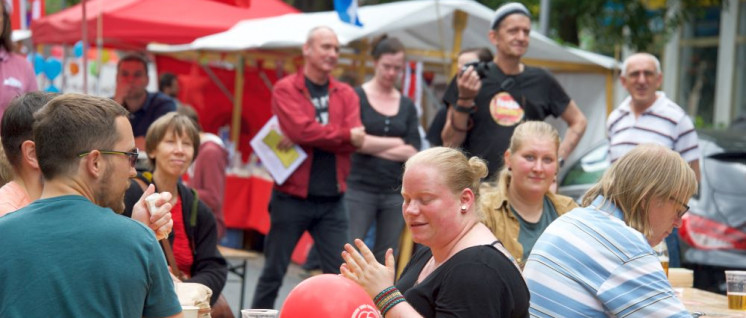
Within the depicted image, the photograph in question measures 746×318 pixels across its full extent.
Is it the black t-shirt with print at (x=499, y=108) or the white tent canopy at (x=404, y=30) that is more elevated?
the white tent canopy at (x=404, y=30)

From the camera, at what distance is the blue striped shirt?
371 cm

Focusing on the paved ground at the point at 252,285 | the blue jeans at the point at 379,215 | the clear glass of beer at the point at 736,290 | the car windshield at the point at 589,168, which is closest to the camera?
the clear glass of beer at the point at 736,290

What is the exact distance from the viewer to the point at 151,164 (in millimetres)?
5750

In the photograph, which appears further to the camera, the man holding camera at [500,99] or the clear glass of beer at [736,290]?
the man holding camera at [500,99]

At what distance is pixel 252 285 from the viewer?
1091 cm

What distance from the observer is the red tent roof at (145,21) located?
1309 centimetres

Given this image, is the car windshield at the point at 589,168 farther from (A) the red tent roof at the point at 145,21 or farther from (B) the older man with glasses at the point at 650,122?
(A) the red tent roof at the point at 145,21

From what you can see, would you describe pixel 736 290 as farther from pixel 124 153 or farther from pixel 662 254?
pixel 124 153

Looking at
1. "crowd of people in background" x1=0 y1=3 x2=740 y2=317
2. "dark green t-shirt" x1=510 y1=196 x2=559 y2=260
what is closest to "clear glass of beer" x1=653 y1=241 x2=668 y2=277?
"crowd of people in background" x1=0 y1=3 x2=740 y2=317

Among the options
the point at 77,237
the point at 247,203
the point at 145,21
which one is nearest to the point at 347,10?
the point at 247,203

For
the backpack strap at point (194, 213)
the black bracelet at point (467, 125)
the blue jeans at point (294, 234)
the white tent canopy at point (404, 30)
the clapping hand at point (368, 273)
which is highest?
the white tent canopy at point (404, 30)

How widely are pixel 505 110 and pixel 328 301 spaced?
373 cm

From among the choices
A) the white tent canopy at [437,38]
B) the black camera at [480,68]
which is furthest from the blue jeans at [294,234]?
the white tent canopy at [437,38]

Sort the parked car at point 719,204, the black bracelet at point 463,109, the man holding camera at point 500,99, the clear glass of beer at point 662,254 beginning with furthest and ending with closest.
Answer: the parked car at point 719,204 < the man holding camera at point 500,99 < the black bracelet at point 463,109 < the clear glass of beer at point 662,254
